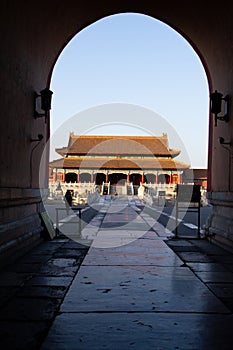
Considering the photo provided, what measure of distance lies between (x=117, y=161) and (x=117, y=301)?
48944 millimetres

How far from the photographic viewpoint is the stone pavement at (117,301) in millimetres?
2533

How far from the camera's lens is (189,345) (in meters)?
2.44

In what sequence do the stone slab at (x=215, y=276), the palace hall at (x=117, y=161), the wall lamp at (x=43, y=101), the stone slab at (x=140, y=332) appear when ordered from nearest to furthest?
the stone slab at (x=140, y=332) → the stone slab at (x=215, y=276) → the wall lamp at (x=43, y=101) → the palace hall at (x=117, y=161)

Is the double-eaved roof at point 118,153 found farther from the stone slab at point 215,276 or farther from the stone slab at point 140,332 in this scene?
the stone slab at point 140,332

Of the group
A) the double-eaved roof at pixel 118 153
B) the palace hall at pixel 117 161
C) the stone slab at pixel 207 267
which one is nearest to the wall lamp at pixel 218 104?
the stone slab at pixel 207 267

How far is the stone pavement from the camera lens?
8.31ft

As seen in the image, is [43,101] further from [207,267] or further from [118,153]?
[118,153]

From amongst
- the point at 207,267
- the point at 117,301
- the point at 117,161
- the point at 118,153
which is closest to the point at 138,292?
the point at 117,301

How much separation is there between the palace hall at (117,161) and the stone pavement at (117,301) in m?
45.3

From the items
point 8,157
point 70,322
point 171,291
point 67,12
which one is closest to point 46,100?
point 67,12

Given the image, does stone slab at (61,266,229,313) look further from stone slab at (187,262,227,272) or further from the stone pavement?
stone slab at (187,262,227,272)

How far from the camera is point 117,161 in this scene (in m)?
52.2

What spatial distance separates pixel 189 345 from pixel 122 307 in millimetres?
853

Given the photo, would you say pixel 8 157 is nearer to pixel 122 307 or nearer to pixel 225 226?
pixel 122 307
